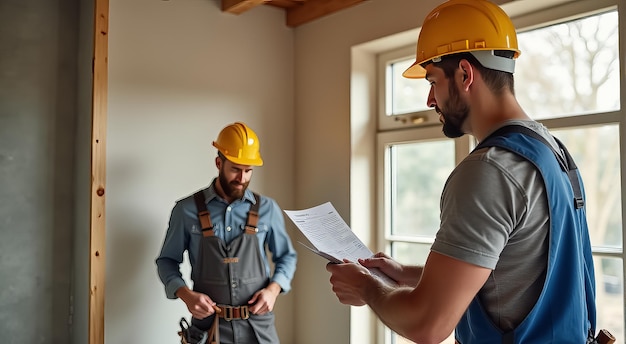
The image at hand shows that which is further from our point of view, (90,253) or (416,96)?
(416,96)

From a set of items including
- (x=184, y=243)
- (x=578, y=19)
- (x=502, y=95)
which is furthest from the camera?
(x=184, y=243)

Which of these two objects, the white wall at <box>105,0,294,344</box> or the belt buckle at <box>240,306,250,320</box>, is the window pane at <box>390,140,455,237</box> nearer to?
the white wall at <box>105,0,294,344</box>

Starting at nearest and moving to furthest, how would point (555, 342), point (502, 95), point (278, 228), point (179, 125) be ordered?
point (555, 342)
point (502, 95)
point (278, 228)
point (179, 125)

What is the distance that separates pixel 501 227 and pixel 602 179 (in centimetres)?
142

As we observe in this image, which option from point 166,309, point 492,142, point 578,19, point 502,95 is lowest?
point 166,309

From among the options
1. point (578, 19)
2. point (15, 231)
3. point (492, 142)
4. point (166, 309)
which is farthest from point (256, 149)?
point (492, 142)

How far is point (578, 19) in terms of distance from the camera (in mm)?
2404

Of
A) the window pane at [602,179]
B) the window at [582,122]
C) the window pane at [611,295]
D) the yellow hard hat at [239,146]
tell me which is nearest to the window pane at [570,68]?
the window at [582,122]

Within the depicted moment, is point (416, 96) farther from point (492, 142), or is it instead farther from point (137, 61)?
point (492, 142)

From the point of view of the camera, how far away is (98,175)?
110 inches

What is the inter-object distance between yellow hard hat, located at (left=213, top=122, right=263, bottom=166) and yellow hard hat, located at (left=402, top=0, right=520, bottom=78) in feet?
5.12

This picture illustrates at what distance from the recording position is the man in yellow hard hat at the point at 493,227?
43.1 inches

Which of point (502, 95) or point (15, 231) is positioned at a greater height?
point (502, 95)

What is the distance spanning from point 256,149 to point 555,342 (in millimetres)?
1979
